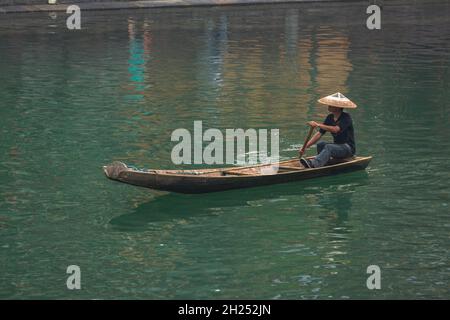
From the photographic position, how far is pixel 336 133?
63.8ft

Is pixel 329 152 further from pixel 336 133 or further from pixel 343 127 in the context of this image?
pixel 343 127

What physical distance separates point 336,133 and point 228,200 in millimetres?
2580

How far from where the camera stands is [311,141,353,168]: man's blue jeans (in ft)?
63.5

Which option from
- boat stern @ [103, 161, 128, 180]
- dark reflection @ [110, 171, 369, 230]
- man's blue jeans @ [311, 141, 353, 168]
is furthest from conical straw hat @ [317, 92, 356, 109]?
boat stern @ [103, 161, 128, 180]

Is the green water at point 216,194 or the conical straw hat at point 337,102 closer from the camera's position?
the green water at point 216,194

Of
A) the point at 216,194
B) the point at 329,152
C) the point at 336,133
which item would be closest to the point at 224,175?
the point at 216,194

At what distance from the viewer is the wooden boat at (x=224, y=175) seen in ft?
→ 56.2

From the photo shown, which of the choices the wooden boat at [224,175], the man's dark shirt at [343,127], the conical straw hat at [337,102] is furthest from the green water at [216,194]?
the conical straw hat at [337,102]

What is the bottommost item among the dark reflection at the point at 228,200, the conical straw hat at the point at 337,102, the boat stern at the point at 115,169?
the dark reflection at the point at 228,200

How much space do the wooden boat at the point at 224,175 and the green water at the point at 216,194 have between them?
0.98 ft

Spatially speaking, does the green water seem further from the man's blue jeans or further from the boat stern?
the boat stern

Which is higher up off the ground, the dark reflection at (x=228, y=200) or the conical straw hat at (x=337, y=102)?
the conical straw hat at (x=337, y=102)

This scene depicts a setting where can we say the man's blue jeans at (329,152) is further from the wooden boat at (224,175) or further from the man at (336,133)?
the wooden boat at (224,175)
